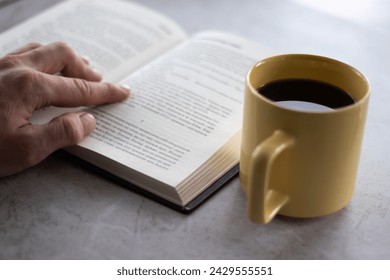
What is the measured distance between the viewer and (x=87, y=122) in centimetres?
77

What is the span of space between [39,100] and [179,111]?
19 centimetres

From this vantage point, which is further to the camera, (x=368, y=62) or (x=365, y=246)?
(x=368, y=62)

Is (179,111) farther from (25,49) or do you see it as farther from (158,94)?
(25,49)

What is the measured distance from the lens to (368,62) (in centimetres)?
101

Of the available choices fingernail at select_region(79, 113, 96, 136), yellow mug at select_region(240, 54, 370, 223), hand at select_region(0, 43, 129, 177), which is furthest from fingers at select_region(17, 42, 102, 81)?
yellow mug at select_region(240, 54, 370, 223)

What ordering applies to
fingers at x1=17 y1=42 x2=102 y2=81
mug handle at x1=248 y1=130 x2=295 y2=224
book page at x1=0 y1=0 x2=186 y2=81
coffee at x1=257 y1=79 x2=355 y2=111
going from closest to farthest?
mug handle at x1=248 y1=130 x2=295 y2=224 < coffee at x1=257 y1=79 x2=355 y2=111 < fingers at x1=17 y1=42 x2=102 y2=81 < book page at x1=0 y1=0 x2=186 y2=81

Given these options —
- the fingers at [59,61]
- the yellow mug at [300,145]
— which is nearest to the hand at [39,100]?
the fingers at [59,61]

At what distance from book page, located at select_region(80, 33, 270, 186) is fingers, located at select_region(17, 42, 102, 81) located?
6 cm

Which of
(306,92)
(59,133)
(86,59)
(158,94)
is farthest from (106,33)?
(306,92)

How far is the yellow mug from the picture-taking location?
0.61 meters

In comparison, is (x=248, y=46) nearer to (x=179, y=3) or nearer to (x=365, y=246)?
(x=179, y=3)

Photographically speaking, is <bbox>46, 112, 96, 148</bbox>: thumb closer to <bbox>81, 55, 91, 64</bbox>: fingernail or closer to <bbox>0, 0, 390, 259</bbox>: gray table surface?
<bbox>0, 0, 390, 259</bbox>: gray table surface
